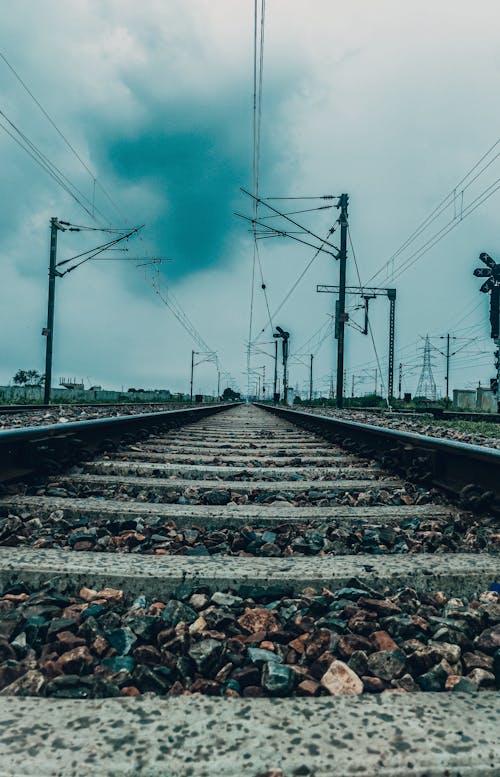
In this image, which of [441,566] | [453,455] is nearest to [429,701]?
[441,566]

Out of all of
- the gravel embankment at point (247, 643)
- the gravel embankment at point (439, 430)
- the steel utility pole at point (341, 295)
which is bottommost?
the gravel embankment at point (247, 643)

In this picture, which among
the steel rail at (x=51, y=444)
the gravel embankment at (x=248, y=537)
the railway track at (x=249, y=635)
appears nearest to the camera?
the railway track at (x=249, y=635)

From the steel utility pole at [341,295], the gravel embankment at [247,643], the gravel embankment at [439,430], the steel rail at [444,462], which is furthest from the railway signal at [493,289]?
the gravel embankment at [247,643]

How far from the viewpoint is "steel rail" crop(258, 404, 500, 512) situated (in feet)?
8.34

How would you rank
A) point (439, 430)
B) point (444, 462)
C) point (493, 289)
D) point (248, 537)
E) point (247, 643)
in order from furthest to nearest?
point (493, 289)
point (439, 430)
point (444, 462)
point (248, 537)
point (247, 643)

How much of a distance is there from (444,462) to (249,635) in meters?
2.23

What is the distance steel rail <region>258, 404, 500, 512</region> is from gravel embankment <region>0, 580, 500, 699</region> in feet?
3.54

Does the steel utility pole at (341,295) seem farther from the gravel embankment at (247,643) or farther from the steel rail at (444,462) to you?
the gravel embankment at (247,643)

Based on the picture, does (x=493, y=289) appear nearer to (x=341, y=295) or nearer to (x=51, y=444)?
(x=341, y=295)

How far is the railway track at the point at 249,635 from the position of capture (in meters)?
0.86

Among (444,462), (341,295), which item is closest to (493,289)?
(341,295)

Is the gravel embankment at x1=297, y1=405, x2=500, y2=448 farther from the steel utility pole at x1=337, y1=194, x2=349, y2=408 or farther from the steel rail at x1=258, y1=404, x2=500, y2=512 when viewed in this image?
the steel utility pole at x1=337, y1=194, x2=349, y2=408

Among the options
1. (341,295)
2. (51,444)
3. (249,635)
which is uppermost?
(341,295)

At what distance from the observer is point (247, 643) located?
128cm
